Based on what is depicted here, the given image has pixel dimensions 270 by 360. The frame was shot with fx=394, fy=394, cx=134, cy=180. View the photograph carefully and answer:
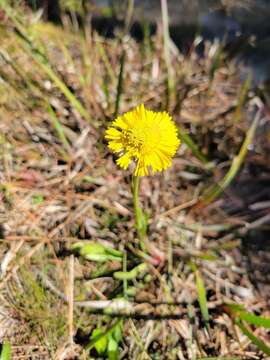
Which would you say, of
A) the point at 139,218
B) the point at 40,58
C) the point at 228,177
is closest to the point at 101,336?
the point at 139,218

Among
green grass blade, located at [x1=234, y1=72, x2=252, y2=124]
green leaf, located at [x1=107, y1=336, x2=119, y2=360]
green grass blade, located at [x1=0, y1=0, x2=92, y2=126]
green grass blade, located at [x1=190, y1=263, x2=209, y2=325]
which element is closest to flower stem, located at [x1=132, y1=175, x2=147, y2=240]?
green grass blade, located at [x1=190, y1=263, x2=209, y2=325]

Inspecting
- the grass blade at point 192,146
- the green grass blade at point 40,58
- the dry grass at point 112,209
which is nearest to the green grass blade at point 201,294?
the dry grass at point 112,209

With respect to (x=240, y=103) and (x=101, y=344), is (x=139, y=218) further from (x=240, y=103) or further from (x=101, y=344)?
(x=240, y=103)

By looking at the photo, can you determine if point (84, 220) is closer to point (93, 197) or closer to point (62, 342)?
point (93, 197)

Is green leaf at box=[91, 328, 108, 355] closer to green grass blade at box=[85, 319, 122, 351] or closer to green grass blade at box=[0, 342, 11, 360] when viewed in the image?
green grass blade at box=[85, 319, 122, 351]

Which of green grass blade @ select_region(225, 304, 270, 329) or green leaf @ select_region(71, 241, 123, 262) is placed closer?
green grass blade @ select_region(225, 304, 270, 329)

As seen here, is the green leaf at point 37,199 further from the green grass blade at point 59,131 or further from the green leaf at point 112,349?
the green leaf at point 112,349

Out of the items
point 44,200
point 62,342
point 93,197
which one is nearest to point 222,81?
point 93,197
